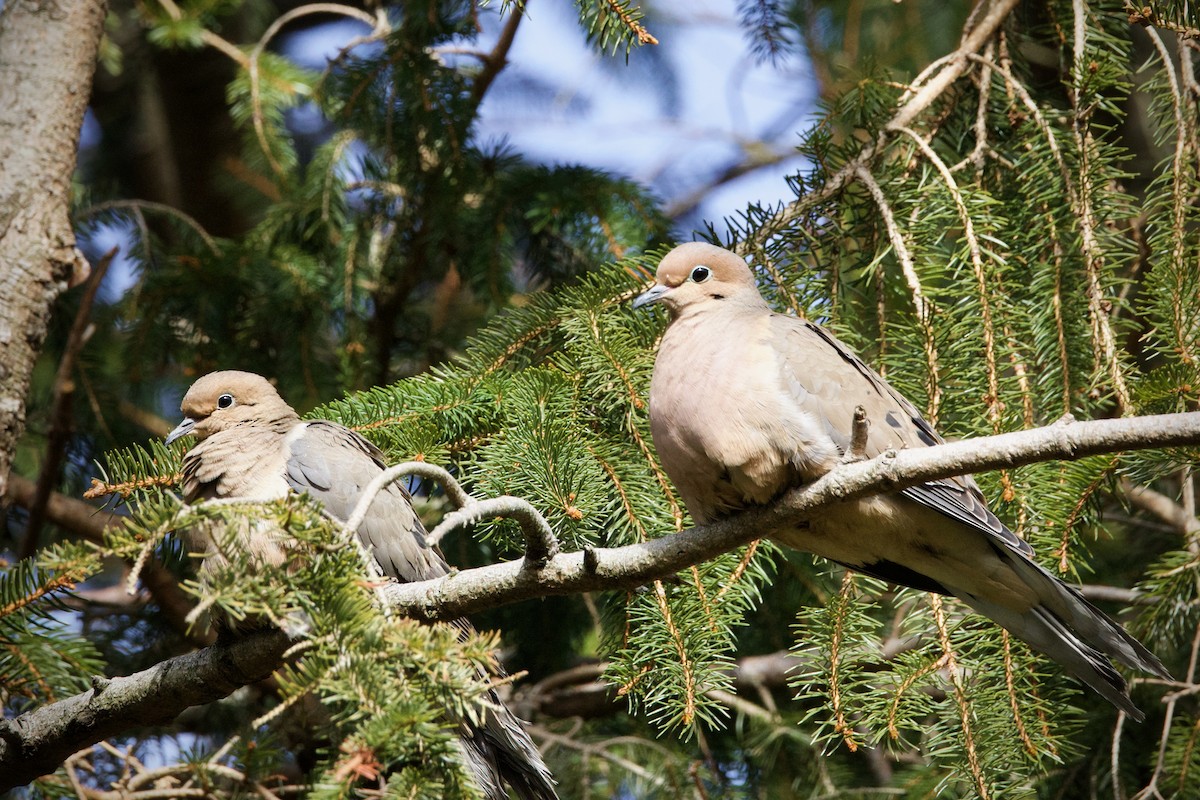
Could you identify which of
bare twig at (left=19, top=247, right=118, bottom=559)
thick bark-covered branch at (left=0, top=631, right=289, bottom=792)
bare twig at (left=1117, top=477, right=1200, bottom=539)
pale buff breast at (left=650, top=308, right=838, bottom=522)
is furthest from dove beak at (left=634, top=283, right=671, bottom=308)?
bare twig at (left=1117, top=477, right=1200, bottom=539)

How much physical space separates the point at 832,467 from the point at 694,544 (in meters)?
0.49

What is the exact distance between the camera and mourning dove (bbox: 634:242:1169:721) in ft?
8.76

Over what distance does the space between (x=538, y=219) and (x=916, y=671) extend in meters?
2.53

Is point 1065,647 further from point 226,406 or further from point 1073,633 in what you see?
point 226,406

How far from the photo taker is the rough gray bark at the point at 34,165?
3.37 m

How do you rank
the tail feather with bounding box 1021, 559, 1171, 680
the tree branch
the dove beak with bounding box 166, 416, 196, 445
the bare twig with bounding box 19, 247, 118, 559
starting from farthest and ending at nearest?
the bare twig with bounding box 19, 247, 118, 559 < the dove beak with bounding box 166, 416, 196, 445 < the tail feather with bounding box 1021, 559, 1171, 680 < the tree branch

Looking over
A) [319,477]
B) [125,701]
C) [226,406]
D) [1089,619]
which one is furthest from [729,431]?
[226,406]

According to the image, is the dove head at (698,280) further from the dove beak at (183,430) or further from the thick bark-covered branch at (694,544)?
the dove beak at (183,430)

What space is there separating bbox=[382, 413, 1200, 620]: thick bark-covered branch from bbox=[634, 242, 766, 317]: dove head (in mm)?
879

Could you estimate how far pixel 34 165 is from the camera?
139 inches

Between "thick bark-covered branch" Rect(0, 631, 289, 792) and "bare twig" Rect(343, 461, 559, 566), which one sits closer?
"bare twig" Rect(343, 461, 559, 566)

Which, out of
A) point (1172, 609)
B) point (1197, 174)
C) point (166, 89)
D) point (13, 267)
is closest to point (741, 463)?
point (1172, 609)

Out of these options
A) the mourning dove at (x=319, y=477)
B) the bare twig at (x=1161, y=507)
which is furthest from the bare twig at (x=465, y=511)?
the bare twig at (x=1161, y=507)

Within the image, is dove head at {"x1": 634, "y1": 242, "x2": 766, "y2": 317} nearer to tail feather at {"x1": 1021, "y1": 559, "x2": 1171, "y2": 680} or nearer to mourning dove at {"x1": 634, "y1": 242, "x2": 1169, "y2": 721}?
mourning dove at {"x1": 634, "y1": 242, "x2": 1169, "y2": 721}
